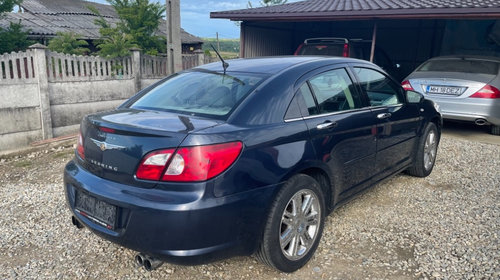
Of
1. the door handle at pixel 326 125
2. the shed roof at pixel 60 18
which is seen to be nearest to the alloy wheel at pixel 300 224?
the door handle at pixel 326 125

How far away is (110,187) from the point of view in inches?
90.0

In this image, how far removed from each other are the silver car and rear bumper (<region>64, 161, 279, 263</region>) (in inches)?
226

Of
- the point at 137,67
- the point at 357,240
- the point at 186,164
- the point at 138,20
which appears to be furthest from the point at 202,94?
the point at 138,20

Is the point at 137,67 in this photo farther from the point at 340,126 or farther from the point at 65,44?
the point at 340,126

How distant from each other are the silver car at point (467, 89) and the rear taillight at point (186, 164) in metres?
5.97

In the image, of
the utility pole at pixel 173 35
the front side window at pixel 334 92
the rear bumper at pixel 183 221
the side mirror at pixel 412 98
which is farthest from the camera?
the utility pole at pixel 173 35

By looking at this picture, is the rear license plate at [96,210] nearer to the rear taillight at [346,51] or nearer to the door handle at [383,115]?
the door handle at [383,115]

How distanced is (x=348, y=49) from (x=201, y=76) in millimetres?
6673

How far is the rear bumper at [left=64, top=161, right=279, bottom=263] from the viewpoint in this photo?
2090 millimetres

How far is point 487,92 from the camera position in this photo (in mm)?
6461

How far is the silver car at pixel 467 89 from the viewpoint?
648 centimetres

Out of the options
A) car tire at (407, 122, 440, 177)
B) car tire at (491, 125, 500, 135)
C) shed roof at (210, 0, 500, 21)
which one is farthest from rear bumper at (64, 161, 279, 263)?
shed roof at (210, 0, 500, 21)

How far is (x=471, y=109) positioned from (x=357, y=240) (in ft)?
15.5

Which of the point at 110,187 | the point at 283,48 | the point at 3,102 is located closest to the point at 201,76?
the point at 110,187
